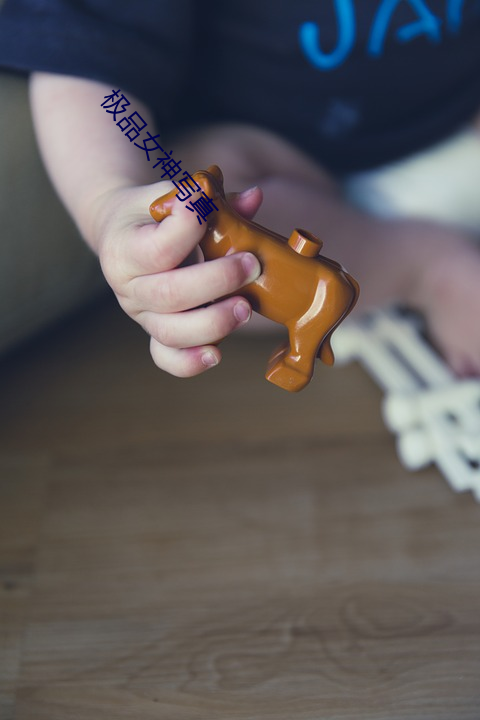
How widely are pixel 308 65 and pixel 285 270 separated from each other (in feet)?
1.21

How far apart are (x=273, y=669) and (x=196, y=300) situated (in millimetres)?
231

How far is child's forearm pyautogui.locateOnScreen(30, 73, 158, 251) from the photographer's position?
1.59 ft

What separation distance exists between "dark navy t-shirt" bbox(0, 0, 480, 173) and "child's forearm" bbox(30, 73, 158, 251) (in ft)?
0.10

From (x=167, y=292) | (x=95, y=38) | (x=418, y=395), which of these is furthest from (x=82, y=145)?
(x=418, y=395)

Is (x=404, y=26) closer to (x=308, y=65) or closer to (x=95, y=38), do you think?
(x=308, y=65)

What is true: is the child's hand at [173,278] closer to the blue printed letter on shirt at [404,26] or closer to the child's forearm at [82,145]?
the child's forearm at [82,145]

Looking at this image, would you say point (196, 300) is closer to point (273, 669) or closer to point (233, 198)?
point (233, 198)

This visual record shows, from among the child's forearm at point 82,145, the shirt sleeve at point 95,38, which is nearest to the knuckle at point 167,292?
the child's forearm at point 82,145

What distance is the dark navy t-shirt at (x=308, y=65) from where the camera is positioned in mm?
564

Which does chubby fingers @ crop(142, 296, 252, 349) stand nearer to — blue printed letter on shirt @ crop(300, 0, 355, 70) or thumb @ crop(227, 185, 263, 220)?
thumb @ crop(227, 185, 263, 220)

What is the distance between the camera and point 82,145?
0.51 metres

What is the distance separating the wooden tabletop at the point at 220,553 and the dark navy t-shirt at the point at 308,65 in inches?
8.8

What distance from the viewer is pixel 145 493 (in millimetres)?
565

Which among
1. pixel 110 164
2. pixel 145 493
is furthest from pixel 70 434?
pixel 110 164
